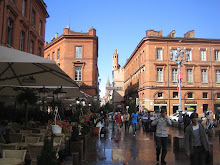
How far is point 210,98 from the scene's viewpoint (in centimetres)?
4138

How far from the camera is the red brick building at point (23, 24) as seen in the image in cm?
1633

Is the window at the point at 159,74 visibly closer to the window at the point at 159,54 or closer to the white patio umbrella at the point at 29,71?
the window at the point at 159,54

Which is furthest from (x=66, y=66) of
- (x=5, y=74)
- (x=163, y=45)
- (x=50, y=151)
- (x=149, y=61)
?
(x=50, y=151)

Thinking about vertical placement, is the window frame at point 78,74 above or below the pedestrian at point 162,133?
above

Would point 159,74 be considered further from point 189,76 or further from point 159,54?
point 189,76

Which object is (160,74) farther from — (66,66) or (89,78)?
(66,66)

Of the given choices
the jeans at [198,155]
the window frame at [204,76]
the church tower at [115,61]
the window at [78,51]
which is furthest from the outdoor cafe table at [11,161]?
the church tower at [115,61]

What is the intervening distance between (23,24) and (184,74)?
30.6 m

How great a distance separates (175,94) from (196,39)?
11343 millimetres

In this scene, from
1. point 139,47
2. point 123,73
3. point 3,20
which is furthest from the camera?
point 123,73

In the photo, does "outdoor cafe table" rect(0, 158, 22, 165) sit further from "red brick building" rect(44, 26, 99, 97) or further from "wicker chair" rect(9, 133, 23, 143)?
"red brick building" rect(44, 26, 99, 97)

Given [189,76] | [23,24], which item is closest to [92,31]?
[189,76]

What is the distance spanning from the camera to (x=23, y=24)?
19.9 meters

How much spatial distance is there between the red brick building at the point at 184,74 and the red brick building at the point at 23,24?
2159cm
